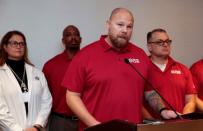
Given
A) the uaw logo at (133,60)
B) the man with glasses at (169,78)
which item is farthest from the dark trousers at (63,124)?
the uaw logo at (133,60)

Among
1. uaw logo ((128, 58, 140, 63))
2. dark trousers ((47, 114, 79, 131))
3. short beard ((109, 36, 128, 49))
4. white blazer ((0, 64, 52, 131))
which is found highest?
short beard ((109, 36, 128, 49))

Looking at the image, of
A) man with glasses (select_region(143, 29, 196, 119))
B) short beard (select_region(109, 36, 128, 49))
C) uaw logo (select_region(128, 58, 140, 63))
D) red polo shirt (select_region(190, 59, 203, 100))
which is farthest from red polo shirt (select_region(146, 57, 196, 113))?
short beard (select_region(109, 36, 128, 49))

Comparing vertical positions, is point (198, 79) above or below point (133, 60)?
below

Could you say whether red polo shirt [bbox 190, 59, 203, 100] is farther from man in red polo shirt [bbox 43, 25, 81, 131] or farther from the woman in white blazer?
the woman in white blazer

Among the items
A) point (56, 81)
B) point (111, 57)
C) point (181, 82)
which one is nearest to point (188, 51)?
point (181, 82)

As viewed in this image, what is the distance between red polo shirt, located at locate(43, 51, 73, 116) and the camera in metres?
3.41

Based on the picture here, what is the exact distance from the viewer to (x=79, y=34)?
363 centimetres

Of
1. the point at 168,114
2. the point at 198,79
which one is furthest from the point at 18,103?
the point at 198,79

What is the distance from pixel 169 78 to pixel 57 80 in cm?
108

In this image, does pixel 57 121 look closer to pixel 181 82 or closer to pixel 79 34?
pixel 79 34

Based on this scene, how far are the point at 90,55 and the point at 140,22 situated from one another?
180cm

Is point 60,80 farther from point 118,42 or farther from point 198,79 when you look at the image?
point 198,79

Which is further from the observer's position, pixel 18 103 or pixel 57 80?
pixel 57 80

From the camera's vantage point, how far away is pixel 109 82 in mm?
2387
